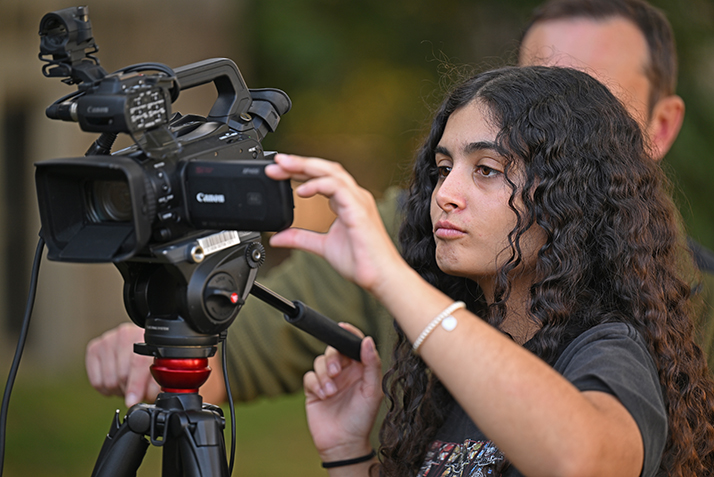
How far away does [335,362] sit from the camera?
1.48 meters

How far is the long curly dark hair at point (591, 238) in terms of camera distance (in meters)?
1.27

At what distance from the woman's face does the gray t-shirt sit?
7.9 inches

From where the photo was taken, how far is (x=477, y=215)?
50.9 inches

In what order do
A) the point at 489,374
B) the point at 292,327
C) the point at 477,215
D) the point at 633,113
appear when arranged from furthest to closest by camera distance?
the point at 292,327
the point at 633,113
the point at 477,215
the point at 489,374

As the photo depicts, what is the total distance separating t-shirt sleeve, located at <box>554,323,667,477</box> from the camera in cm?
102

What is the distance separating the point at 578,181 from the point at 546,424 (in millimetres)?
546

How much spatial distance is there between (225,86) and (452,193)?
1.35 feet

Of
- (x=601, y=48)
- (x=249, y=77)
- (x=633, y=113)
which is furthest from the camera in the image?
(x=249, y=77)

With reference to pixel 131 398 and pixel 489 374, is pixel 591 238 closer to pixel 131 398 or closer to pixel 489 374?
pixel 489 374

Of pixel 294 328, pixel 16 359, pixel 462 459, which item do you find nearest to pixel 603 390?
pixel 462 459

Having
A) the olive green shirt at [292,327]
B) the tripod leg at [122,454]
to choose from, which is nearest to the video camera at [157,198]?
the tripod leg at [122,454]

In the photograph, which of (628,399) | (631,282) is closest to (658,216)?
(631,282)

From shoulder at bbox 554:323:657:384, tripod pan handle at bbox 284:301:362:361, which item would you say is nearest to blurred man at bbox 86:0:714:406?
tripod pan handle at bbox 284:301:362:361

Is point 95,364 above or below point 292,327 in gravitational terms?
above
